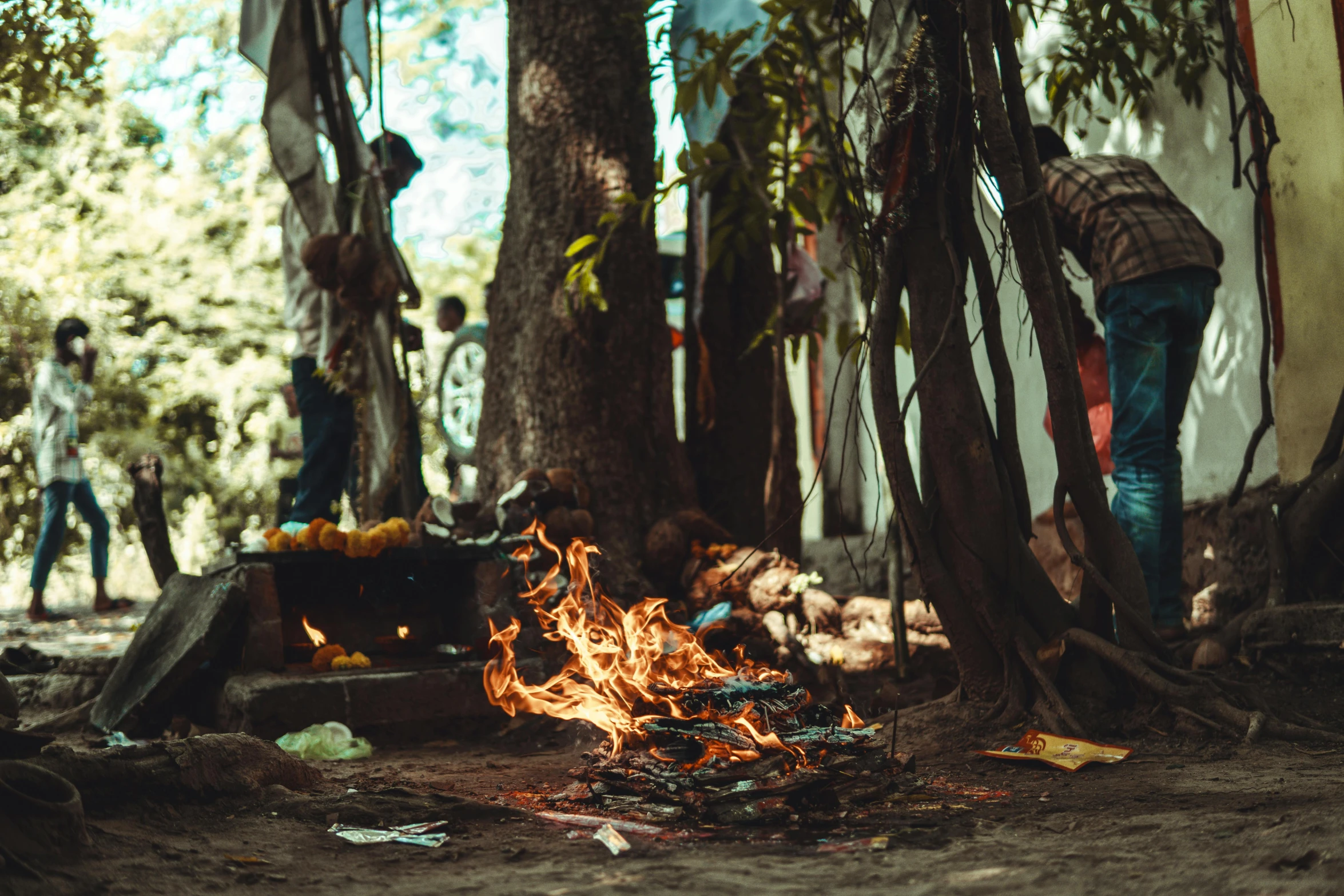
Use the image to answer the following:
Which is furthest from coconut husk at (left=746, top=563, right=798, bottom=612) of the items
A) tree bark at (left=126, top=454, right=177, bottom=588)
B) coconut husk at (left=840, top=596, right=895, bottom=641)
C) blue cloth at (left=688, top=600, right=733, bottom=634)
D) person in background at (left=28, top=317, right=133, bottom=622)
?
person in background at (left=28, top=317, right=133, bottom=622)

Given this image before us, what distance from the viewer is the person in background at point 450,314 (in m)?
10.1

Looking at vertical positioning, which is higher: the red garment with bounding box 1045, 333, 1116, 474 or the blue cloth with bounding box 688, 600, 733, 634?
the red garment with bounding box 1045, 333, 1116, 474

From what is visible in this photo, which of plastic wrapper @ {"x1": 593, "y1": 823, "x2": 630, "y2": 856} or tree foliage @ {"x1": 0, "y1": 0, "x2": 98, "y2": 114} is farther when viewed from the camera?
tree foliage @ {"x1": 0, "y1": 0, "x2": 98, "y2": 114}

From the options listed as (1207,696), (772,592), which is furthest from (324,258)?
(1207,696)

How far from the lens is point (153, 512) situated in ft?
19.2

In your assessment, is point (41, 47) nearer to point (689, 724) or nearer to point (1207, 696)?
point (689, 724)

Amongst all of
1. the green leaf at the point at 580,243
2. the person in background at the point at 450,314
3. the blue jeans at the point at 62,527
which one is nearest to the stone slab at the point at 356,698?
the green leaf at the point at 580,243

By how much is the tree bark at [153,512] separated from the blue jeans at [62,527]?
74.1 inches

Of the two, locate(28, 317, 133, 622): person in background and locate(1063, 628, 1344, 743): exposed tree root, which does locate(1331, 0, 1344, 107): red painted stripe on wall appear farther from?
locate(28, 317, 133, 622): person in background

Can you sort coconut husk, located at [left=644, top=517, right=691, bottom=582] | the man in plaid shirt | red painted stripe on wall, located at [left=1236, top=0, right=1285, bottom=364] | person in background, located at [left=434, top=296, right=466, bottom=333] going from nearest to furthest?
the man in plaid shirt → red painted stripe on wall, located at [left=1236, top=0, right=1285, bottom=364] → coconut husk, located at [left=644, top=517, right=691, bottom=582] → person in background, located at [left=434, top=296, right=466, bottom=333]

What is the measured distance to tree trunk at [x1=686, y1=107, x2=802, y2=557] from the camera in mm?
6156

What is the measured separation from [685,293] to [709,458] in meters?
1.06

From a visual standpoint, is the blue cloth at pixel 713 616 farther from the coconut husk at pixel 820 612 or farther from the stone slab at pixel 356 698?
the stone slab at pixel 356 698

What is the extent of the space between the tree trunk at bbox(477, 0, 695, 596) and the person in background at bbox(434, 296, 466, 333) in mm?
4196
